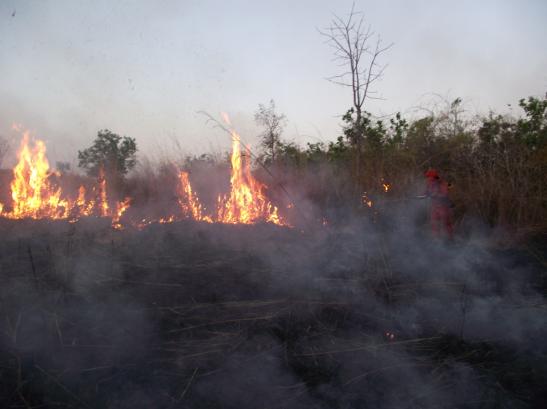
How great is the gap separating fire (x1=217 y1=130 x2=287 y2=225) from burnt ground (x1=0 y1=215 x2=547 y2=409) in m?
2.96

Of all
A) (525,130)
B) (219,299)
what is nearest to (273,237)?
(219,299)

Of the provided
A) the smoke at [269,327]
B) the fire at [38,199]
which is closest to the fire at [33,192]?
the fire at [38,199]

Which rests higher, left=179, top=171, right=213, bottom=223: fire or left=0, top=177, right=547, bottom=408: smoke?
left=179, top=171, right=213, bottom=223: fire

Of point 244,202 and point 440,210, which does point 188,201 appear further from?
point 440,210

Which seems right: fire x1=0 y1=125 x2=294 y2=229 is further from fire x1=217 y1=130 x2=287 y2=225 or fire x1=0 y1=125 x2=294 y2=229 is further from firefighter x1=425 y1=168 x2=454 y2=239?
firefighter x1=425 y1=168 x2=454 y2=239

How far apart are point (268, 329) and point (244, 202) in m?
5.95

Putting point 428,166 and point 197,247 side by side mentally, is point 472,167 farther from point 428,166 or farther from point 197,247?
point 197,247

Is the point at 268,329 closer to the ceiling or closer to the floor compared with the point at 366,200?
closer to the floor

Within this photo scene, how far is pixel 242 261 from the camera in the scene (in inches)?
219

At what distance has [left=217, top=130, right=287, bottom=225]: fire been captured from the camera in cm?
884

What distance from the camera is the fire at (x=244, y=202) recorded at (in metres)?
8.84

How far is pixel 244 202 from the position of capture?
9219 mm

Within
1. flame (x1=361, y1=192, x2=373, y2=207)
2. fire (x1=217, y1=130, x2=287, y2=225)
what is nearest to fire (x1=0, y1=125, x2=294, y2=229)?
fire (x1=217, y1=130, x2=287, y2=225)

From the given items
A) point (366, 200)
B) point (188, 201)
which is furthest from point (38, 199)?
point (366, 200)
